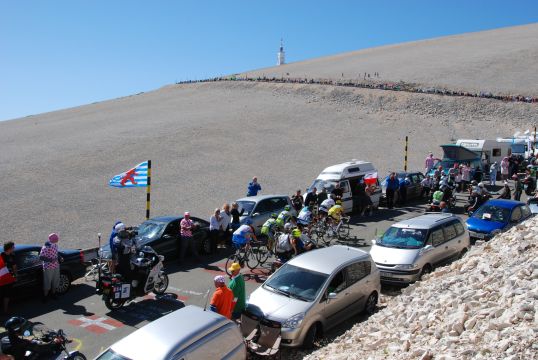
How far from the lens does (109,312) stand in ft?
35.7

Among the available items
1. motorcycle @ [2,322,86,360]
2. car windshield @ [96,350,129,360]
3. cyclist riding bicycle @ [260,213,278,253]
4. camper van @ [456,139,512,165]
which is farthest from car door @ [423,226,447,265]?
camper van @ [456,139,512,165]

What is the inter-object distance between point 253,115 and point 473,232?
125 ft

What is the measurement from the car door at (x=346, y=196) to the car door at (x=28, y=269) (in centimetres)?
1236

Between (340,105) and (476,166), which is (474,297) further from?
(340,105)

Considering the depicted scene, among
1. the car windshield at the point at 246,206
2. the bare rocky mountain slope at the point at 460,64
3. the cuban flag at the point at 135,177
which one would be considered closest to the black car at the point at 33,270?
the cuban flag at the point at 135,177

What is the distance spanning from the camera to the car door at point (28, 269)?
11241mm

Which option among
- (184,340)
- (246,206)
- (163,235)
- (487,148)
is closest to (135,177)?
(163,235)

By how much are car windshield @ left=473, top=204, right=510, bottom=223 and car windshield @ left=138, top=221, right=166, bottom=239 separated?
33.0ft

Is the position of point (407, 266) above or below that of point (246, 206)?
below

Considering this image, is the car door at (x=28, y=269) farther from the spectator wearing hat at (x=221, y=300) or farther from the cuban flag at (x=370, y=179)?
the cuban flag at (x=370, y=179)

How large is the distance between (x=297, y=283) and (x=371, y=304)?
204 cm

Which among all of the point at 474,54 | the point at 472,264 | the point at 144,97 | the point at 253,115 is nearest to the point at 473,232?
the point at 472,264

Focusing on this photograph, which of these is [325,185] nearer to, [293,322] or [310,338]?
[310,338]

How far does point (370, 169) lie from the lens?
22.3m
